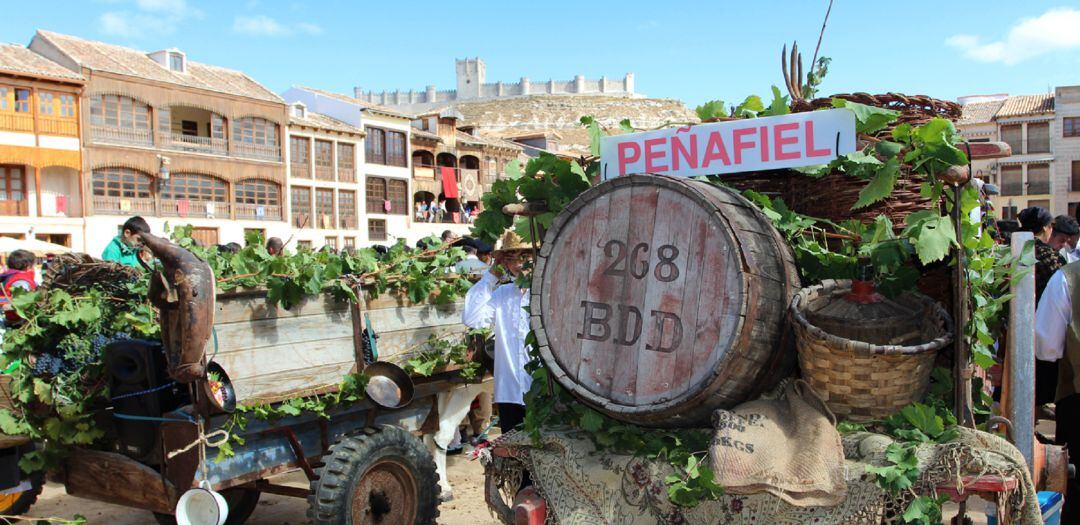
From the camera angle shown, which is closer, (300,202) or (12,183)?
(12,183)

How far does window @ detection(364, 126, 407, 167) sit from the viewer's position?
43500 millimetres

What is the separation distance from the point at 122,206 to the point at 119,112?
3688 millimetres

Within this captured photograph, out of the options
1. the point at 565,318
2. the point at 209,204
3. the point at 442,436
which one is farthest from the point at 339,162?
the point at 565,318

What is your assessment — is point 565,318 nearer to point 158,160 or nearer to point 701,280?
point 701,280

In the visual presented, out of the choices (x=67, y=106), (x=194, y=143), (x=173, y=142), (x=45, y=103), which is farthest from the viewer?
(x=194, y=143)

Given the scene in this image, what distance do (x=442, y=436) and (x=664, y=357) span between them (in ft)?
12.8

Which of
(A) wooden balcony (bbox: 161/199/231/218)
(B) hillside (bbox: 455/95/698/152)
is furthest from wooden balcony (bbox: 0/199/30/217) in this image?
(B) hillside (bbox: 455/95/698/152)

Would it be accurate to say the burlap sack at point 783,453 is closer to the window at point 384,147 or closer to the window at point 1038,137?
the window at point 384,147

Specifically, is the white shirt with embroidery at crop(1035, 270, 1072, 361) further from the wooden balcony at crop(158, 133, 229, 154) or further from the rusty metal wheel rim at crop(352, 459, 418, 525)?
the wooden balcony at crop(158, 133, 229, 154)

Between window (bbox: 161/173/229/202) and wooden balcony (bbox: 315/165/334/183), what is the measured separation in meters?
4.95

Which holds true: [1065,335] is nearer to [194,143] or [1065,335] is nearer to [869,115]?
[869,115]

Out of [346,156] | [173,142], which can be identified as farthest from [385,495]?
[346,156]

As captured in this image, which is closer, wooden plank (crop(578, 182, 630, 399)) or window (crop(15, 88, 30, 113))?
wooden plank (crop(578, 182, 630, 399))

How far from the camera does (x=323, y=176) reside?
40469 mm
